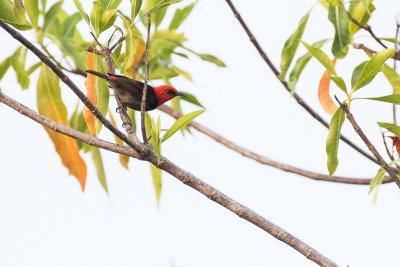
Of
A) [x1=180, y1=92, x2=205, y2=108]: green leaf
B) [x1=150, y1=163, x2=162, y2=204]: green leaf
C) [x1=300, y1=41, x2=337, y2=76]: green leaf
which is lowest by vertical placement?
[x1=150, y1=163, x2=162, y2=204]: green leaf

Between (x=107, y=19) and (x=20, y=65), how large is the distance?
3.29 feet

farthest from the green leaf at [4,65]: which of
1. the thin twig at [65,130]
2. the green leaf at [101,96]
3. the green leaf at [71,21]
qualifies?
the thin twig at [65,130]

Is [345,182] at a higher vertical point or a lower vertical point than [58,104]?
lower

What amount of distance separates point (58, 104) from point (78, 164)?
435 millimetres

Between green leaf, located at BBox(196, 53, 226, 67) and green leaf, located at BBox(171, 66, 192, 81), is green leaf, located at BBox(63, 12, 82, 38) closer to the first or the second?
green leaf, located at BBox(171, 66, 192, 81)

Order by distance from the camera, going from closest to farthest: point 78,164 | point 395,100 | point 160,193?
point 395,100 < point 78,164 < point 160,193

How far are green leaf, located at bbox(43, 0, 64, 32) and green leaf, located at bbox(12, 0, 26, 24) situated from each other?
0.28m

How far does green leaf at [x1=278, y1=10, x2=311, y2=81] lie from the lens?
2.57 meters

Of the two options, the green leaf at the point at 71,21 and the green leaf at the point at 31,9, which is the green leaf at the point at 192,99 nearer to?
the green leaf at the point at 71,21

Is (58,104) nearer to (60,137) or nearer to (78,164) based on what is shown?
(60,137)

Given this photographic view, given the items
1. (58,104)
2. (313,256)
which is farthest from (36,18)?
(313,256)

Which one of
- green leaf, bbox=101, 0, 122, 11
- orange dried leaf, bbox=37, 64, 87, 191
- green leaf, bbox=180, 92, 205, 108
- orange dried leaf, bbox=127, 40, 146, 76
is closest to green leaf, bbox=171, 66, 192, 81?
green leaf, bbox=180, 92, 205, 108

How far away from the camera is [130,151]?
218cm

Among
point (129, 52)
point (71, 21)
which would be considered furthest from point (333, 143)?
point (71, 21)
